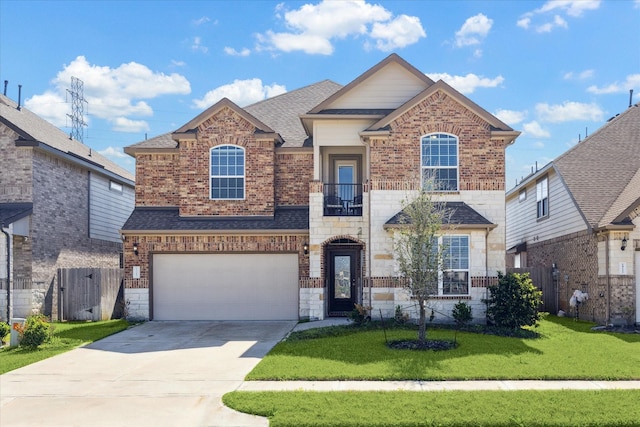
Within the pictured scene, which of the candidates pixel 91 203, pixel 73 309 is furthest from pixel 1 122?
pixel 73 309

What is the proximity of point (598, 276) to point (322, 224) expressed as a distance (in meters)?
8.31

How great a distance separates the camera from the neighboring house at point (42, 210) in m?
18.8

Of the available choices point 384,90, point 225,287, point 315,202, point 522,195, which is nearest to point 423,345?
point 315,202

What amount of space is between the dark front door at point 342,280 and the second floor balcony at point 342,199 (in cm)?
135

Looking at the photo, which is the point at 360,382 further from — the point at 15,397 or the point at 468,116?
the point at 468,116

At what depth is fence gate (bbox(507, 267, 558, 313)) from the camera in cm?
2159

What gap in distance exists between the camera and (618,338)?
15.1m

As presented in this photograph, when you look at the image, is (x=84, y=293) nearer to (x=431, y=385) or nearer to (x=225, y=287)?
(x=225, y=287)

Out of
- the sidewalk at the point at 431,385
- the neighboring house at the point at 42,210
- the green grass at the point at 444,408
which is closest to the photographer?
the green grass at the point at 444,408

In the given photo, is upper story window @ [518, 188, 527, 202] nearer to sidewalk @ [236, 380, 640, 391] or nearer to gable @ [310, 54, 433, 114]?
gable @ [310, 54, 433, 114]

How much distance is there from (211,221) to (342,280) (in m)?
4.63

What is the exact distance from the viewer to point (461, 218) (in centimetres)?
1700

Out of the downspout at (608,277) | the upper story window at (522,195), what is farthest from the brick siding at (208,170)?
the upper story window at (522,195)

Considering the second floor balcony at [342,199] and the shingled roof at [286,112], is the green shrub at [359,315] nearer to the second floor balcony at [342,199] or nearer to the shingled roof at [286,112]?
the second floor balcony at [342,199]
